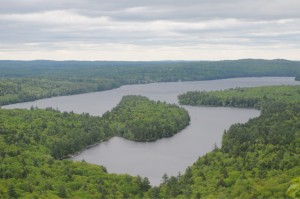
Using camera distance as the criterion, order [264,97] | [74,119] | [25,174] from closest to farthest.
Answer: [25,174] < [74,119] < [264,97]

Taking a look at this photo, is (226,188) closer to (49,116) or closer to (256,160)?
(256,160)

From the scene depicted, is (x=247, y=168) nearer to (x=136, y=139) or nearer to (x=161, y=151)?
(x=161, y=151)

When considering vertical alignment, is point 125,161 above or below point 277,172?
below

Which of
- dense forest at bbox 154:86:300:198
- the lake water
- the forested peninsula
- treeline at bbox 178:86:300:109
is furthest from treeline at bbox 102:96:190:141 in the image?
treeline at bbox 178:86:300:109

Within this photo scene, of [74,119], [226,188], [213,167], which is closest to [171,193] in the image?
[226,188]

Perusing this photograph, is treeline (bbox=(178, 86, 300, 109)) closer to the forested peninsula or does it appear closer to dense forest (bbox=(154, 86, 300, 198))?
the forested peninsula

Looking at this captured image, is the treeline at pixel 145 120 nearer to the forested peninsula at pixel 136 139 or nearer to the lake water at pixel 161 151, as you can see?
the forested peninsula at pixel 136 139

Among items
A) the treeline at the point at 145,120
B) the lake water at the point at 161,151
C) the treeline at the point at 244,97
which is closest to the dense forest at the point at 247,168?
the lake water at the point at 161,151

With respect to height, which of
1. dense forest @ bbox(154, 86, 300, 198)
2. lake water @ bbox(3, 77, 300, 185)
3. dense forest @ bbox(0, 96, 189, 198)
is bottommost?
lake water @ bbox(3, 77, 300, 185)
